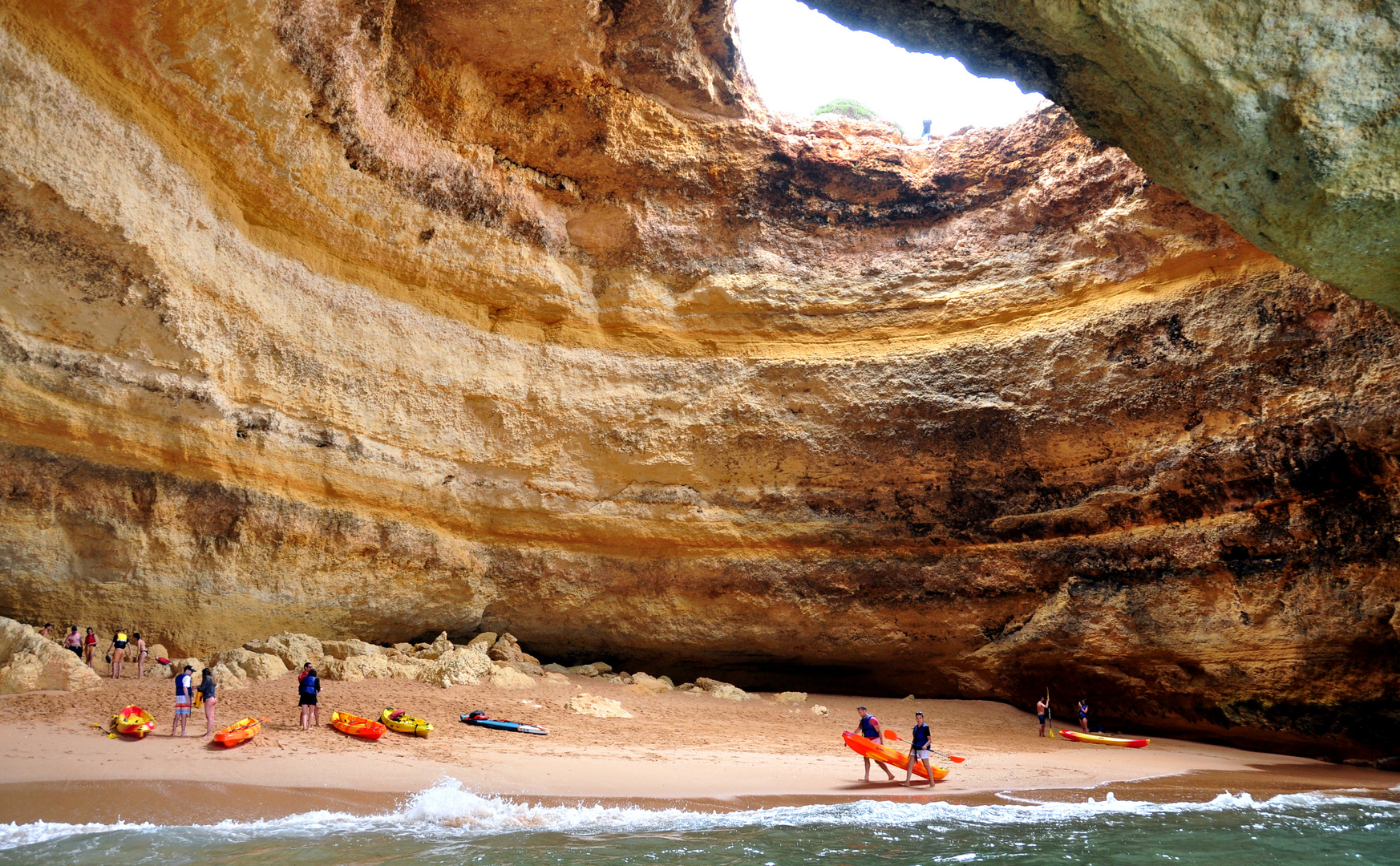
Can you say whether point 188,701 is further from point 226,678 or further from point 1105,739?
point 1105,739

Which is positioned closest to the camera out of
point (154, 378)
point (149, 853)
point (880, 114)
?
point (149, 853)

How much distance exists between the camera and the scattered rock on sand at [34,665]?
878 centimetres

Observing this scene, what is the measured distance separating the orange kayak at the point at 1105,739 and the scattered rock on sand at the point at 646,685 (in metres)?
6.11

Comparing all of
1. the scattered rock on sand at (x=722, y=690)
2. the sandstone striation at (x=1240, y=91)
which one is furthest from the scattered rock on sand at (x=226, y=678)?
the sandstone striation at (x=1240, y=91)

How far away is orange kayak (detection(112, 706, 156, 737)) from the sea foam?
2.05 m

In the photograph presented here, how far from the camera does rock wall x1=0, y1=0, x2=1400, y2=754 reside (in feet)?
33.4

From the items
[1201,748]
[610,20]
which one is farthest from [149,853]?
[1201,748]

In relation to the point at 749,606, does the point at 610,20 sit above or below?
above

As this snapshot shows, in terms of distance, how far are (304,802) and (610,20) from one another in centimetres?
1081

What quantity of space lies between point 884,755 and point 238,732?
653 centimetres

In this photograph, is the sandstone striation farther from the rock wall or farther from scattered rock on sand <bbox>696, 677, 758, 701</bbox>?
scattered rock on sand <bbox>696, 677, 758, 701</bbox>

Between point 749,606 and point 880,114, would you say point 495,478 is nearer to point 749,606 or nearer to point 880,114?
point 749,606

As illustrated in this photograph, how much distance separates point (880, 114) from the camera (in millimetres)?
24812

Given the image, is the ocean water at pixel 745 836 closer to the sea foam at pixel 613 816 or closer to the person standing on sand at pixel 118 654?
the sea foam at pixel 613 816
